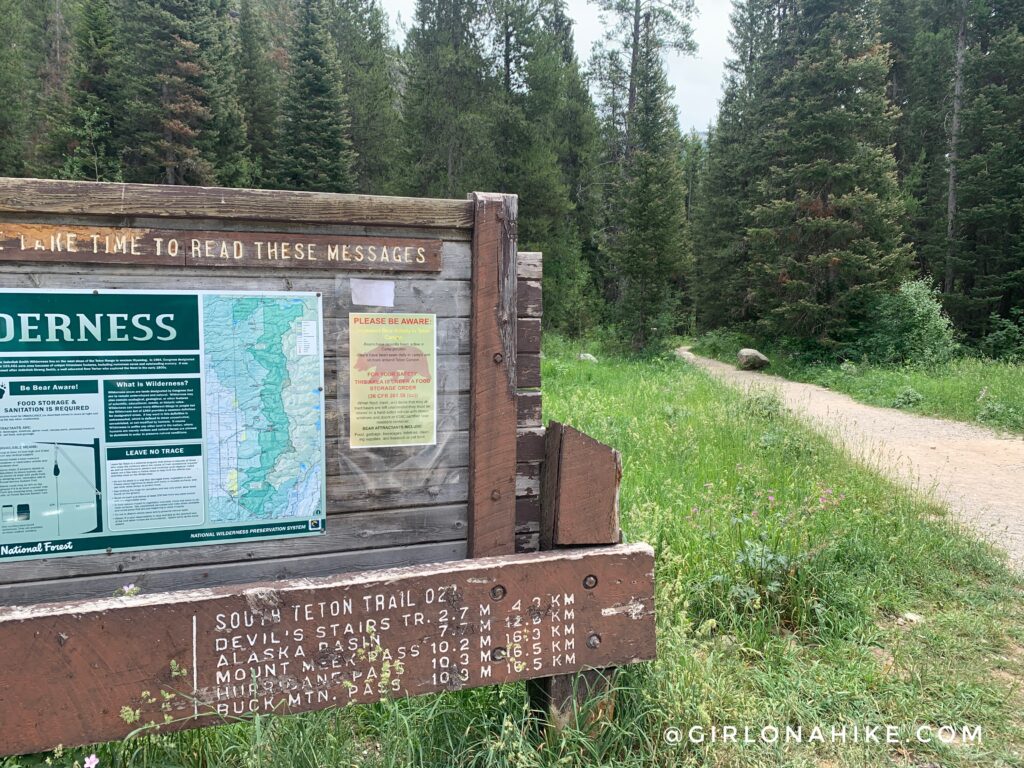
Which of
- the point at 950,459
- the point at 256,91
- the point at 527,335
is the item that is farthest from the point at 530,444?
the point at 256,91

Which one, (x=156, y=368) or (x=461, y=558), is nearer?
(x=156, y=368)

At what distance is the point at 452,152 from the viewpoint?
29.0m

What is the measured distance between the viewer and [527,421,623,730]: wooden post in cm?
246

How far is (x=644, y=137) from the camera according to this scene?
76.8 feet

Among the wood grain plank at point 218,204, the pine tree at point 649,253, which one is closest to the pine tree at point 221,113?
the pine tree at point 649,253

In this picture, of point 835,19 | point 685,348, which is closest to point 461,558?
point 835,19

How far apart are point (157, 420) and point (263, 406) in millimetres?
284

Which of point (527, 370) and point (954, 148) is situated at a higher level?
point (954, 148)

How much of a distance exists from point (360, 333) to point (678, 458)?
527cm

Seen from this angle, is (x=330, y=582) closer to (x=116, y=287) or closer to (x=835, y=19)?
(x=116, y=287)

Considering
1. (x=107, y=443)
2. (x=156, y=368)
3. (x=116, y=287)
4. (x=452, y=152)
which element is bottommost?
(x=107, y=443)

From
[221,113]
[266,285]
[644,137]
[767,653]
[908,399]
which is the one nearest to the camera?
[266,285]

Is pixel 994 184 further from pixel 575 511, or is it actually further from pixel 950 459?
pixel 575 511

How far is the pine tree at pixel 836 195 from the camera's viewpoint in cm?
2000
